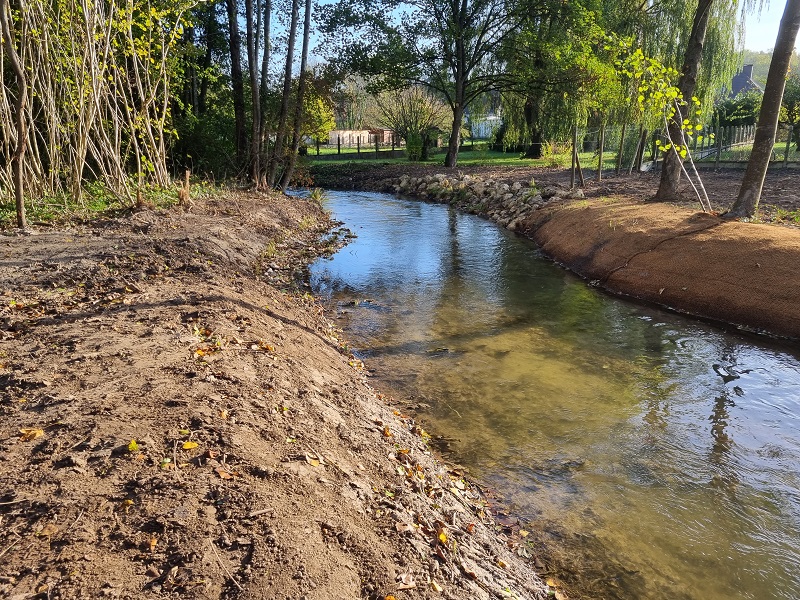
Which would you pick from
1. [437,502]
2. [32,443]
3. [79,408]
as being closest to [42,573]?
[32,443]

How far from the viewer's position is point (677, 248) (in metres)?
9.72

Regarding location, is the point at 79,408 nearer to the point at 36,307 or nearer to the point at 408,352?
the point at 36,307

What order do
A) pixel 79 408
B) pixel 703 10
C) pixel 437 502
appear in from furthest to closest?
pixel 703 10 < pixel 437 502 < pixel 79 408

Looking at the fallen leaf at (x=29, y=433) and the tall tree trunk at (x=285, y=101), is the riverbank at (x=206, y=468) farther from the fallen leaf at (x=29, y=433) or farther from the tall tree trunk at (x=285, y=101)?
the tall tree trunk at (x=285, y=101)

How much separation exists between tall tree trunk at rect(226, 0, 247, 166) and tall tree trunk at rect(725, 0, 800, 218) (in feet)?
43.1

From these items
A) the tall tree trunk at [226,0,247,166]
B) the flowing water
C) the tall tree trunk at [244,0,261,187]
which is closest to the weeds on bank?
the flowing water

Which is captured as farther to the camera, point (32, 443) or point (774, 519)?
point (774, 519)

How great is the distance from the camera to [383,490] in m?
3.48

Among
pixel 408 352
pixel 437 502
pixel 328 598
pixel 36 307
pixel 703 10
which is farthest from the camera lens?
pixel 703 10

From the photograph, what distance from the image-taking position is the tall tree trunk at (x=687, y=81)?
11.8m

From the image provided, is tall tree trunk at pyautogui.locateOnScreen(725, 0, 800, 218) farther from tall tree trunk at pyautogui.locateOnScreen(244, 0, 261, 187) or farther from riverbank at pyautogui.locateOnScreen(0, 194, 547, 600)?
tall tree trunk at pyautogui.locateOnScreen(244, 0, 261, 187)

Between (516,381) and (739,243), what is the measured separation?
5.23m

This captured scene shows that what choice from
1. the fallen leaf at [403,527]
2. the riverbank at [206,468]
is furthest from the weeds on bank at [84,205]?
the fallen leaf at [403,527]

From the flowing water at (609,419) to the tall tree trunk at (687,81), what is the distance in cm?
436
